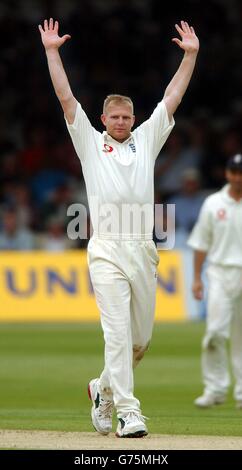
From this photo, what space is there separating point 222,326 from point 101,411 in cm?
321

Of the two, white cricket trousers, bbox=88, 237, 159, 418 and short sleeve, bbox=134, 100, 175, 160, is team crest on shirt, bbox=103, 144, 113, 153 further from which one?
white cricket trousers, bbox=88, 237, 159, 418

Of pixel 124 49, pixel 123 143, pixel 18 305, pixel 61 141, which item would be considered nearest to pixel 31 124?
pixel 61 141

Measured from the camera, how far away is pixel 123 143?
8023 millimetres

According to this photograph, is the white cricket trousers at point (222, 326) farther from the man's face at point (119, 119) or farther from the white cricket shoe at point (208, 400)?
the man's face at point (119, 119)

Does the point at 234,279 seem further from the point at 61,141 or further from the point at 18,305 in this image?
the point at 61,141

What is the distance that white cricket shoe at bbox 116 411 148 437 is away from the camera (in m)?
7.66

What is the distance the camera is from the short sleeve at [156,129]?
8.09 m

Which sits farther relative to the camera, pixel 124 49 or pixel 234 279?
pixel 124 49

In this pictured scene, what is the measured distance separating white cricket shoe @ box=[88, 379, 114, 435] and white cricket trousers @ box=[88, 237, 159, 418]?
0.28 m

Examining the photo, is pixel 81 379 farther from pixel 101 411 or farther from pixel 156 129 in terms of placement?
pixel 156 129

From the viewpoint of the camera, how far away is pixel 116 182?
7832mm
